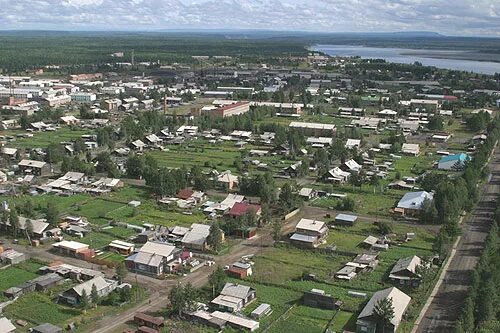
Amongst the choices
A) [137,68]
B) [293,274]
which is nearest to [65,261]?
[293,274]

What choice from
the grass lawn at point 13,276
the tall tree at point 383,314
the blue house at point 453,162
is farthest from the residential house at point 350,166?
the grass lawn at point 13,276

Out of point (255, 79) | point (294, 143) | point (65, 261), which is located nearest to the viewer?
point (65, 261)

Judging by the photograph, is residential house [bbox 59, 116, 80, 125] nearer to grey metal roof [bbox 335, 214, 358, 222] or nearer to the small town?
the small town

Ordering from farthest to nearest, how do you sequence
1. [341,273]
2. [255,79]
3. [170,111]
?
[255,79] → [170,111] → [341,273]

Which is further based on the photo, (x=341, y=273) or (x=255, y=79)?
(x=255, y=79)

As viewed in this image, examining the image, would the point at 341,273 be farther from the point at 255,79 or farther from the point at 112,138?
the point at 255,79
